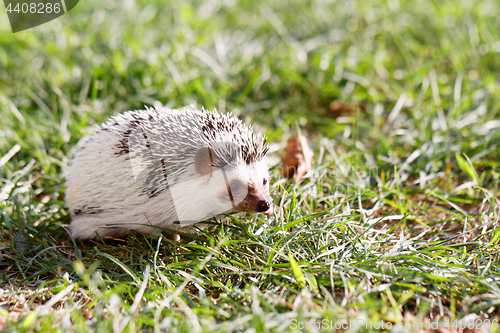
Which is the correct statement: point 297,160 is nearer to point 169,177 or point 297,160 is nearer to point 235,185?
point 235,185

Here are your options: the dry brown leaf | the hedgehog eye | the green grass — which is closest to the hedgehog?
the hedgehog eye

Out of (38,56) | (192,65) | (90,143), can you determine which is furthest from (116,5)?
(90,143)

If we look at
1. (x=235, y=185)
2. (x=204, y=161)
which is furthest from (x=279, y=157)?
(x=204, y=161)

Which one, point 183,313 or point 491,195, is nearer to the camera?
point 183,313

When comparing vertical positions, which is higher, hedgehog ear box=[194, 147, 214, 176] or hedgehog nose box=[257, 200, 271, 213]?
hedgehog ear box=[194, 147, 214, 176]

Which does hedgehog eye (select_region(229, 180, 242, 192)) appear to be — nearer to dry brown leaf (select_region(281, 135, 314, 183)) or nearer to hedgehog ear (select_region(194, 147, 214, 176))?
hedgehog ear (select_region(194, 147, 214, 176))

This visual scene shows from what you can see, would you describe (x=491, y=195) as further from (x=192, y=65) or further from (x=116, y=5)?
(x=116, y=5)

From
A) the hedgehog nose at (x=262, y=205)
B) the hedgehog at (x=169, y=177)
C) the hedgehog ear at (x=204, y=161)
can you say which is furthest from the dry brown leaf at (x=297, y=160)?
the hedgehog ear at (x=204, y=161)

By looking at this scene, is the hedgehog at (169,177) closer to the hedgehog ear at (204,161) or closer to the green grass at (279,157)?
the hedgehog ear at (204,161)
